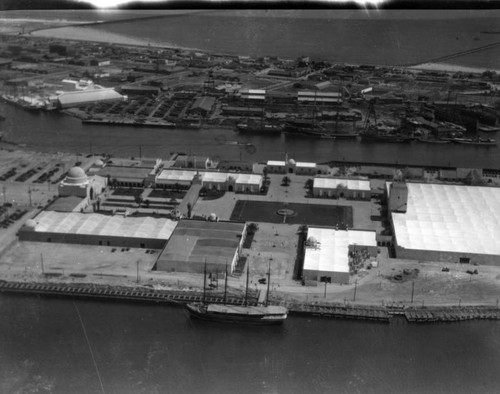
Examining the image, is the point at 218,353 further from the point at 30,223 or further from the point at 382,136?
the point at 382,136

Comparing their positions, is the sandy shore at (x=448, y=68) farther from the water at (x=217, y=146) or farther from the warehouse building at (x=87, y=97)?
the warehouse building at (x=87, y=97)

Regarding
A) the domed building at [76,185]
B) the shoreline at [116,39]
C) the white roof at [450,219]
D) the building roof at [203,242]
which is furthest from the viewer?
the shoreline at [116,39]

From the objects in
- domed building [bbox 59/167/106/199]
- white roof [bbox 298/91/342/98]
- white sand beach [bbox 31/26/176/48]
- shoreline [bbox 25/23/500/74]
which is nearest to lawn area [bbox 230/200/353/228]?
domed building [bbox 59/167/106/199]

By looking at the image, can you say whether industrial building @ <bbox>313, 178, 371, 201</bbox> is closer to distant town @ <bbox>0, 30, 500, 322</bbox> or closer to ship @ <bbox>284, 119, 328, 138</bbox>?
distant town @ <bbox>0, 30, 500, 322</bbox>

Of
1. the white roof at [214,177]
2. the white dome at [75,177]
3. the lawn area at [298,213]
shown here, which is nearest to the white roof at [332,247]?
the lawn area at [298,213]

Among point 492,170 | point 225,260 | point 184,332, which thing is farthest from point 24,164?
point 492,170

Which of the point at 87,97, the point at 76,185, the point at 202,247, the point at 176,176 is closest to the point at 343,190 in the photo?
the point at 176,176
